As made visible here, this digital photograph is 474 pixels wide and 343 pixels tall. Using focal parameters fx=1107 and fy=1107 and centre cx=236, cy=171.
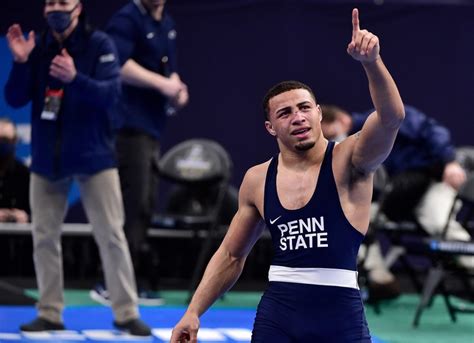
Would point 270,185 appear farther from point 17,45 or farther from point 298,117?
point 17,45

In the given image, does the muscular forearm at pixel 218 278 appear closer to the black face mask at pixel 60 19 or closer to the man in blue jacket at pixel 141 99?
the black face mask at pixel 60 19

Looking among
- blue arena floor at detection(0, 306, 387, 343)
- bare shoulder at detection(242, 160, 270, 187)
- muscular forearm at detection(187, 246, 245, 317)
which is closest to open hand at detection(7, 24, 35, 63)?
blue arena floor at detection(0, 306, 387, 343)

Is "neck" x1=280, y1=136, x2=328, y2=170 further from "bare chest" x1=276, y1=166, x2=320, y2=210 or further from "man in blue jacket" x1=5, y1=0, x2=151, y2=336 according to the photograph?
"man in blue jacket" x1=5, y1=0, x2=151, y2=336

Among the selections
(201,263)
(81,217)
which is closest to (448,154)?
(201,263)

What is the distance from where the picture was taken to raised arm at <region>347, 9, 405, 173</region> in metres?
3.91

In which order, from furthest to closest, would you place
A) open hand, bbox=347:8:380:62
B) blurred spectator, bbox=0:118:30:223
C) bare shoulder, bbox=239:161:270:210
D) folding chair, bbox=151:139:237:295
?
blurred spectator, bbox=0:118:30:223, folding chair, bbox=151:139:237:295, bare shoulder, bbox=239:161:270:210, open hand, bbox=347:8:380:62

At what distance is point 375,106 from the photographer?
411cm

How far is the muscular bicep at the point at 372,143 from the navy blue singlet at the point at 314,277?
143 millimetres

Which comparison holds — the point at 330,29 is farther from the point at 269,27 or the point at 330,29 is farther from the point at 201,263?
the point at 201,263

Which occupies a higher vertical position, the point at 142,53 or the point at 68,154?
the point at 142,53

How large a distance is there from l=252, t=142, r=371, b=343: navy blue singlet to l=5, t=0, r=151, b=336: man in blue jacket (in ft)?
8.83

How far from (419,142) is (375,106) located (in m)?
5.25

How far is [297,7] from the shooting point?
1114 centimetres

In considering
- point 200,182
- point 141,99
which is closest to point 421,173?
point 200,182
